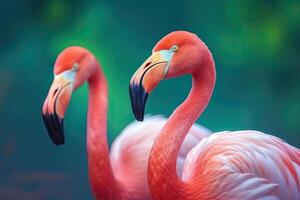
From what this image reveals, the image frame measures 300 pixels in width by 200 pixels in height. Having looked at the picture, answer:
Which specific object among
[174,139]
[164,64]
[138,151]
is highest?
[164,64]

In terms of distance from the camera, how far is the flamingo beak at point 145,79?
1879 millimetres

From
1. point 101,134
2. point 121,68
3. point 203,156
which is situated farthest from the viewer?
point 121,68

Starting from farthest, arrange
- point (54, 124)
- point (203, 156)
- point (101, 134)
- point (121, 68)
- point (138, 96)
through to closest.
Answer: point (121, 68)
point (101, 134)
point (54, 124)
point (203, 156)
point (138, 96)

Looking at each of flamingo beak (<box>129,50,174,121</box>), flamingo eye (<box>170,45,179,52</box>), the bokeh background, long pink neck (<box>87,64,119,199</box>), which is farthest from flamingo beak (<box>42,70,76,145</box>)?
flamingo eye (<box>170,45,179,52</box>)

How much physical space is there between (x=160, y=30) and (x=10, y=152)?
0.96 metres

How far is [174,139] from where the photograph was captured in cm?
197

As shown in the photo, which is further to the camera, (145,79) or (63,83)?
(63,83)

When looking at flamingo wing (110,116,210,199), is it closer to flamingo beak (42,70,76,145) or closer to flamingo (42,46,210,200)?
flamingo (42,46,210,200)

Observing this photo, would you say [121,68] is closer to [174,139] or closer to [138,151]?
[138,151]

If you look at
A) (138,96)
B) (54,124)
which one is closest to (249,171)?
(138,96)

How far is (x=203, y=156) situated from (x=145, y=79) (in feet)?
1.29

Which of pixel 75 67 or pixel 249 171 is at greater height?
pixel 75 67

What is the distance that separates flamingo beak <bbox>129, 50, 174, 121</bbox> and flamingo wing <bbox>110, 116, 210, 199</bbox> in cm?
45

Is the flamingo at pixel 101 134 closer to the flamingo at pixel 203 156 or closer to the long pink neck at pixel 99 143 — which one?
the long pink neck at pixel 99 143
